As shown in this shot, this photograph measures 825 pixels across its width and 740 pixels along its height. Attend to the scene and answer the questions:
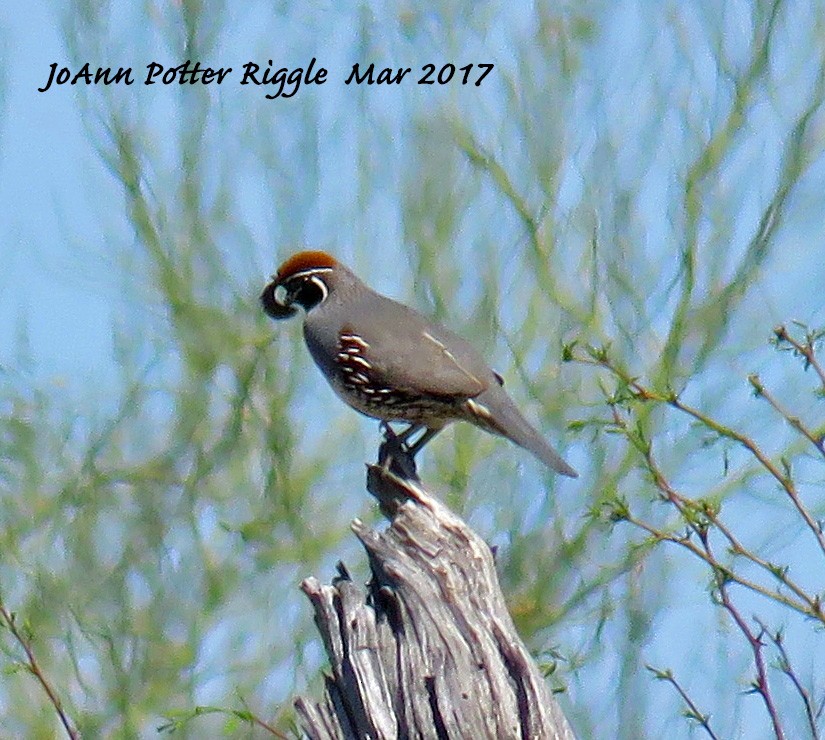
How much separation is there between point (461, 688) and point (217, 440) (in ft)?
12.5

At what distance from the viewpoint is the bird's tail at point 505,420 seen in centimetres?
502

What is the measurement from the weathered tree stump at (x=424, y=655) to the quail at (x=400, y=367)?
2.96ft

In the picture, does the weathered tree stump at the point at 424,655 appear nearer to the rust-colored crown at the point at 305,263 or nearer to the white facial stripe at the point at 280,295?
the rust-colored crown at the point at 305,263

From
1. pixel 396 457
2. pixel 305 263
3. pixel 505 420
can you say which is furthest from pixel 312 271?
pixel 396 457

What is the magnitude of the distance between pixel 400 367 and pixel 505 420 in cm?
38

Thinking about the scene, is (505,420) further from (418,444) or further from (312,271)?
(312,271)

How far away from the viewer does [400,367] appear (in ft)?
17.3

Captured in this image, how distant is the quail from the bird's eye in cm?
16

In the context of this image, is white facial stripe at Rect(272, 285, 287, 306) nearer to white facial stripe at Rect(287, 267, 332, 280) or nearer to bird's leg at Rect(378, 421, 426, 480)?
white facial stripe at Rect(287, 267, 332, 280)

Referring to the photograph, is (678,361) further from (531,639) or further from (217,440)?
(217,440)

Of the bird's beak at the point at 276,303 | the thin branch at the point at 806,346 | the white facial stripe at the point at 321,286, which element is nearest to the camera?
the thin branch at the point at 806,346

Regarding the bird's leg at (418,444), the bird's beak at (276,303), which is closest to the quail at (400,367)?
the bird's leg at (418,444)

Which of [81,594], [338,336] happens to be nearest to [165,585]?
[81,594]

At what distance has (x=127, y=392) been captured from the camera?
7.25 metres
